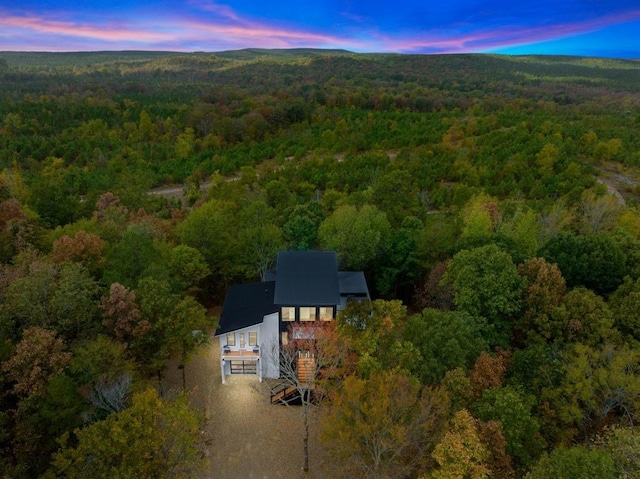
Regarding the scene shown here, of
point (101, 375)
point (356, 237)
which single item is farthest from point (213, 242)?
point (101, 375)

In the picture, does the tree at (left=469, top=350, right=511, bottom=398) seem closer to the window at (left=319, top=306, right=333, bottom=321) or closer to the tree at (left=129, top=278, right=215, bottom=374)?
the window at (left=319, top=306, right=333, bottom=321)

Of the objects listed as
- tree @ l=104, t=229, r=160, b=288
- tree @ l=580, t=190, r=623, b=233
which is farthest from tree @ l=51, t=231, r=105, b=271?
tree @ l=580, t=190, r=623, b=233

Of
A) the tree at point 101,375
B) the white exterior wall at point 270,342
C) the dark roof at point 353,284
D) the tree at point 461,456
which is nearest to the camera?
the tree at point 461,456

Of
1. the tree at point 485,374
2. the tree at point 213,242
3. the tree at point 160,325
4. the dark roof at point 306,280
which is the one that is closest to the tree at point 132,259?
the tree at point 160,325

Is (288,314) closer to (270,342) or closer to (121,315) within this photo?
(270,342)

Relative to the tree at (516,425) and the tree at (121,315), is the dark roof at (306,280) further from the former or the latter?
the tree at (516,425)
